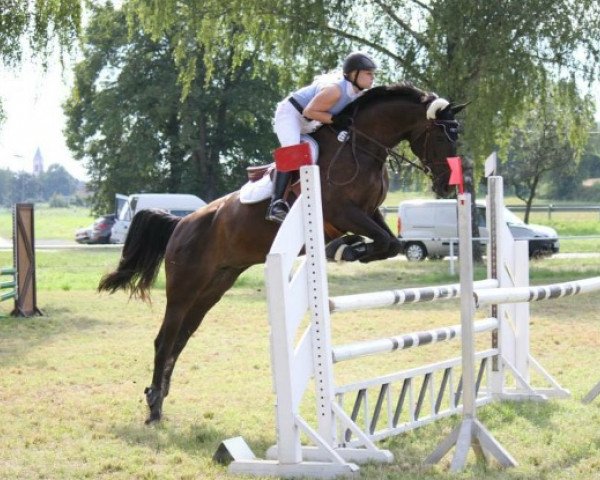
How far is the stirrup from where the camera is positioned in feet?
19.1

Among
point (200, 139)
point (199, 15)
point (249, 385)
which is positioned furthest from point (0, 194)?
point (249, 385)

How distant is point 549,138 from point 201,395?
3120 centimetres

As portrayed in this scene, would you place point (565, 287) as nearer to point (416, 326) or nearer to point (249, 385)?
point (249, 385)

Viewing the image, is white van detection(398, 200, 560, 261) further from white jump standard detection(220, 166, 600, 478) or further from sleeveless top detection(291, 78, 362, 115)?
white jump standard detection(220, 166, 600, 478)

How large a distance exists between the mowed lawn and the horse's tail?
68cm

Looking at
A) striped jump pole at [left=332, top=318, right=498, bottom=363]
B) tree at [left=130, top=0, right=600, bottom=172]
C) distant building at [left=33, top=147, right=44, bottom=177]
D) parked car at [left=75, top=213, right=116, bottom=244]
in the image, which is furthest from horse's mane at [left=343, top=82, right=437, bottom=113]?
distant building at [left=33, top=147, right=44, bottom=177]

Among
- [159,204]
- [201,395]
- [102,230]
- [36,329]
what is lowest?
[102,230]

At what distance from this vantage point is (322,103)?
5965mm

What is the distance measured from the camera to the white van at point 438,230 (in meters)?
24.3

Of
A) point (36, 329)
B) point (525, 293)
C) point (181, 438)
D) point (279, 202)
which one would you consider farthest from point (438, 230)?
point (181, 438)

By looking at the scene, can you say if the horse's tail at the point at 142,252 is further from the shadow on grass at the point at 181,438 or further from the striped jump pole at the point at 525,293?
the striped jump pole at the point at 525,293

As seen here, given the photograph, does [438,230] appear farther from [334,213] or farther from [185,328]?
[334,213]

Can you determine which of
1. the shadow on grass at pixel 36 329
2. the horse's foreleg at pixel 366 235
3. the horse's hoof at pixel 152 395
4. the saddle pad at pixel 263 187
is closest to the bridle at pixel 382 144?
the saddle pad at pixel 263 187

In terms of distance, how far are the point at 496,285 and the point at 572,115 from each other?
14070 mm
